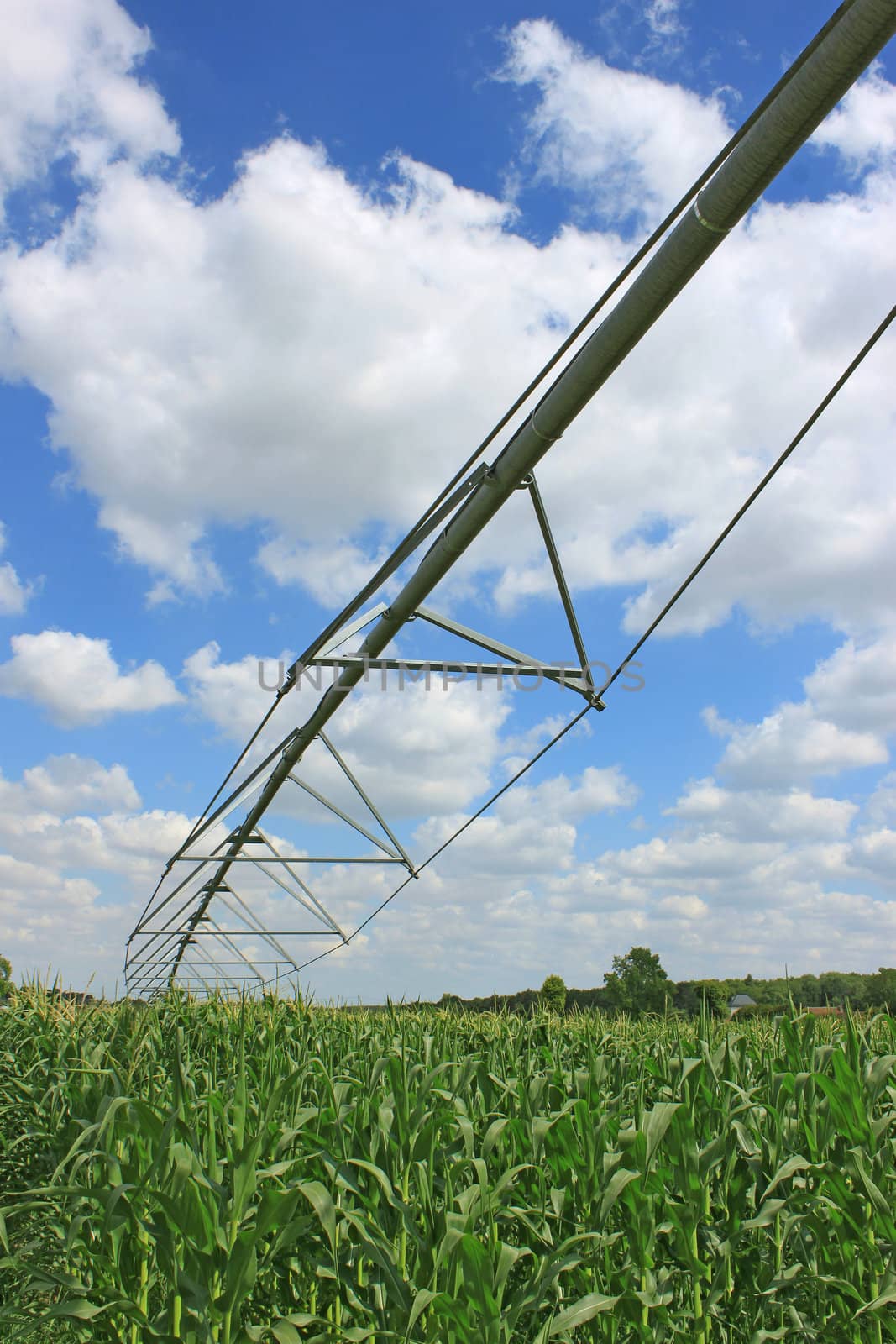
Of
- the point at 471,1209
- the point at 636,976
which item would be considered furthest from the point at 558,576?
the point at 636,976

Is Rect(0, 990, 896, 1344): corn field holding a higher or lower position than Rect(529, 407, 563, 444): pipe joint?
lower

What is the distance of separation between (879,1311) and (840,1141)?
70 cm

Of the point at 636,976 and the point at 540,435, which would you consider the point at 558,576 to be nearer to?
the point at 540,435

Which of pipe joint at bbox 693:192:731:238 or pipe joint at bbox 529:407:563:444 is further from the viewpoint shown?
pipe joint at bbox 529:407:563:444

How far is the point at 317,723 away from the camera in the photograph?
10172 millimetres

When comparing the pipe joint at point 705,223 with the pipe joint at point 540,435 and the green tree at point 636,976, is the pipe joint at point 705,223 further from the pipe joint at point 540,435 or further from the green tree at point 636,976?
the green tree at point 636,976

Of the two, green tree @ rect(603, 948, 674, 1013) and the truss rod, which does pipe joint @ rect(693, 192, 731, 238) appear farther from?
green tree @ rect(603, 948, 674, 1013)

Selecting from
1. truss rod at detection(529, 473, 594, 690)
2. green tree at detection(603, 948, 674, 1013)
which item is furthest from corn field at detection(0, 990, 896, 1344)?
green tree at detection(603, 948, 674, 1013)

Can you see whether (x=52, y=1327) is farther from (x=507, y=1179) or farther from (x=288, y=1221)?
(x=507, y=1179)

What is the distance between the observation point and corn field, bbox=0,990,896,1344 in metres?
3.40

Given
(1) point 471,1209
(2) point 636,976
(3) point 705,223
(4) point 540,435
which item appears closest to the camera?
(1) point 471,1209

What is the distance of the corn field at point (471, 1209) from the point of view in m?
3.40

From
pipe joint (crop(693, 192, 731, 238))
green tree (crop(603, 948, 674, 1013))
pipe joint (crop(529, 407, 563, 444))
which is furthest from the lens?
green tree (crop(603, 948, 674, 1013))

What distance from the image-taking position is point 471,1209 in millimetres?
3801
